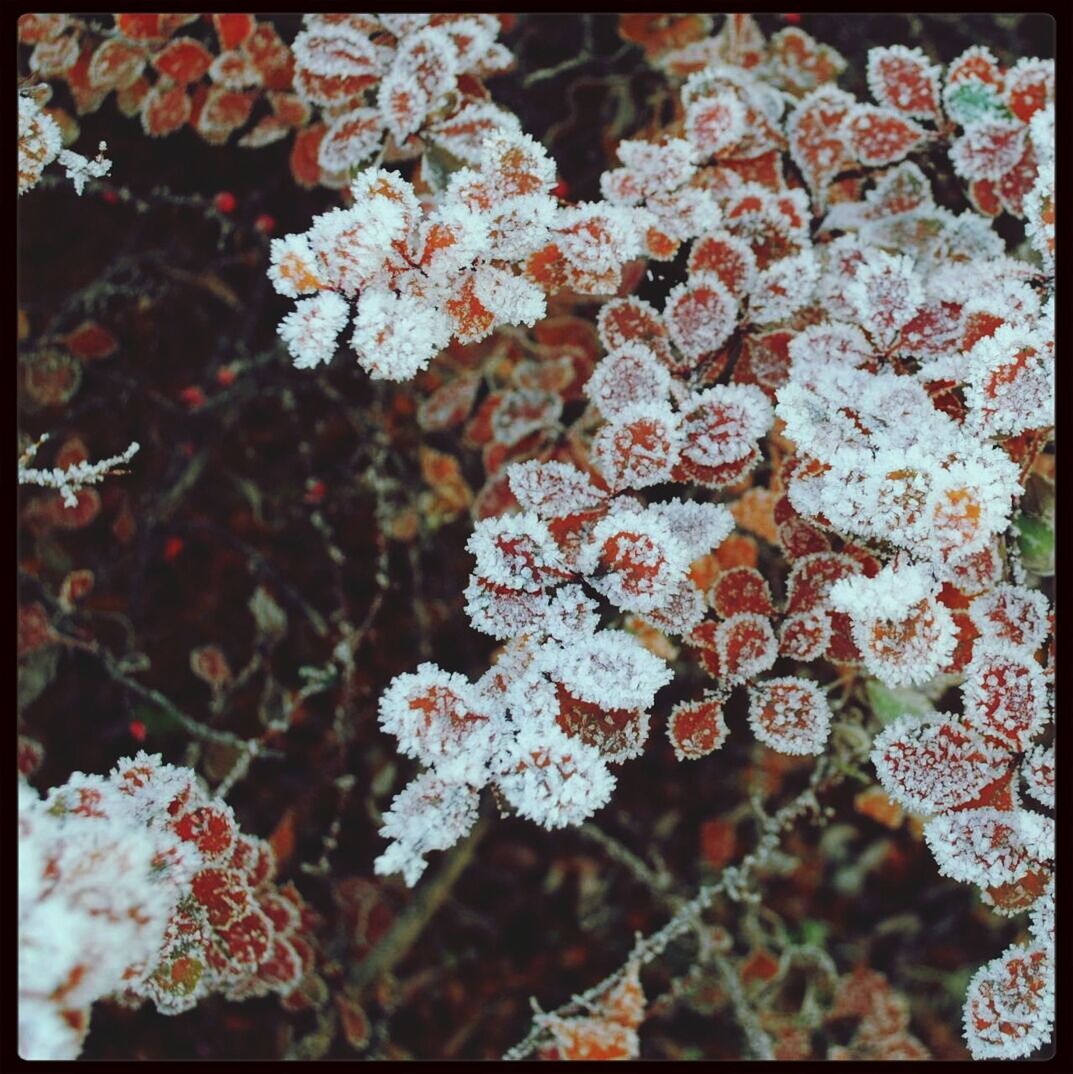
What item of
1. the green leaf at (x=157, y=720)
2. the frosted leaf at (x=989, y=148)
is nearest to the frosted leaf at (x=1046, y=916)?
the frosted leaf at (x=989, y=148)

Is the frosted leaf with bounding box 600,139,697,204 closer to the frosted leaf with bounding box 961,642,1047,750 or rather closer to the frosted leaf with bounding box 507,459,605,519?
the frosted leaf with bounding box 507,459,605,519

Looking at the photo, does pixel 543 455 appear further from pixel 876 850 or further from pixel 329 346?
pixel 876 850

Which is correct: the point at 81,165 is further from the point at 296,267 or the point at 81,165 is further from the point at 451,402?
the point at 451,402

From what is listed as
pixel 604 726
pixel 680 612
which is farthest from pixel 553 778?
pixel 680 612

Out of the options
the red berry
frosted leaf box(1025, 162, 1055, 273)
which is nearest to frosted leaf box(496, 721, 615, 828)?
frosted leaf box(1025, 162, 1055, 273)

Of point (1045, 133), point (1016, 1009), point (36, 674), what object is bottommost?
point (1016, 1009)
